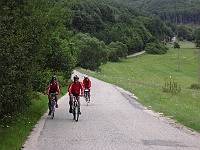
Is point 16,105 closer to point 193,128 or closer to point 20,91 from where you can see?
point 20,91

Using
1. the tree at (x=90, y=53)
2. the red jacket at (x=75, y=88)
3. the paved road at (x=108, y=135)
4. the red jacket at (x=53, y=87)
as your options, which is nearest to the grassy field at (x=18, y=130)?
the paved road at (x=108, y=135)

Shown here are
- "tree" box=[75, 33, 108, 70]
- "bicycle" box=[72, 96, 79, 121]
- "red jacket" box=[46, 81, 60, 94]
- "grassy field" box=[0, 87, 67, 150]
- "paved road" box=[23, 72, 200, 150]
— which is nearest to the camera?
"grassy field" box=[0, 87, 67, 150]

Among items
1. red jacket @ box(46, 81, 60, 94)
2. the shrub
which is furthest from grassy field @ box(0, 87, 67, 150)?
the shrub

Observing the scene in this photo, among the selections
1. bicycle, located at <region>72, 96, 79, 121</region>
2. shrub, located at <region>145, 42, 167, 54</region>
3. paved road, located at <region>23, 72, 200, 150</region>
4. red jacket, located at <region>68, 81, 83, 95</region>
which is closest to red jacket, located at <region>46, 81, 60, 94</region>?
red jacket, located at <region>68, 81, 83, 95</region>

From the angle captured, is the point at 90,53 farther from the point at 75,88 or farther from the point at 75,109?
the point at 75,109

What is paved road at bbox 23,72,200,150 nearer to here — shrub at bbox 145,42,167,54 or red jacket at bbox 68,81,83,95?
red jacket at bbox 68,81,83,95

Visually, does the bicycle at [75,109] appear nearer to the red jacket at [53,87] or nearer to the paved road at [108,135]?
the paved road at [108,135]

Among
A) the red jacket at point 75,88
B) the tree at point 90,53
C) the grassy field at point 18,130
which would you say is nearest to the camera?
the grassy field at point 18,130

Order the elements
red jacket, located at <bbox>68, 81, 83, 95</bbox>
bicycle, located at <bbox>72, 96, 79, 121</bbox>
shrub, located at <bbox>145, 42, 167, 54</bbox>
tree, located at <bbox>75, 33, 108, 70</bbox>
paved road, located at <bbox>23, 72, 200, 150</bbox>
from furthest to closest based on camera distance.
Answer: shrub, located at <bbox>145, 42, 167, 54</bbox>, tree, located at <bbox>75, 33, 108, 70</bbox>, red jacket, located at <bbox>68, 81, 83, 95</bbox>, bicycle, located at <bbox>72, 96, 79, 121</bbox>, paved road, located at <bbox>23, 72, 200, 150</bbox>

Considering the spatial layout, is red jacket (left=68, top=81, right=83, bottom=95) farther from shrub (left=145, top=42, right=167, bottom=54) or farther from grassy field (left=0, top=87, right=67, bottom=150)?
shrub (left=145, top=42, right=167, bottom=54)

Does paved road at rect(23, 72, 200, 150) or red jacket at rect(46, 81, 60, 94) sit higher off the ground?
red jacket at rect(46, 81, 60, 94)

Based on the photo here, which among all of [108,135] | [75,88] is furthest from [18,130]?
[75,88]

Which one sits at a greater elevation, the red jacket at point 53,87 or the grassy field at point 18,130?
the red jacket at point 53,87

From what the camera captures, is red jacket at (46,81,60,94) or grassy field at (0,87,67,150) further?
red jacket at (46,81,60,94)
